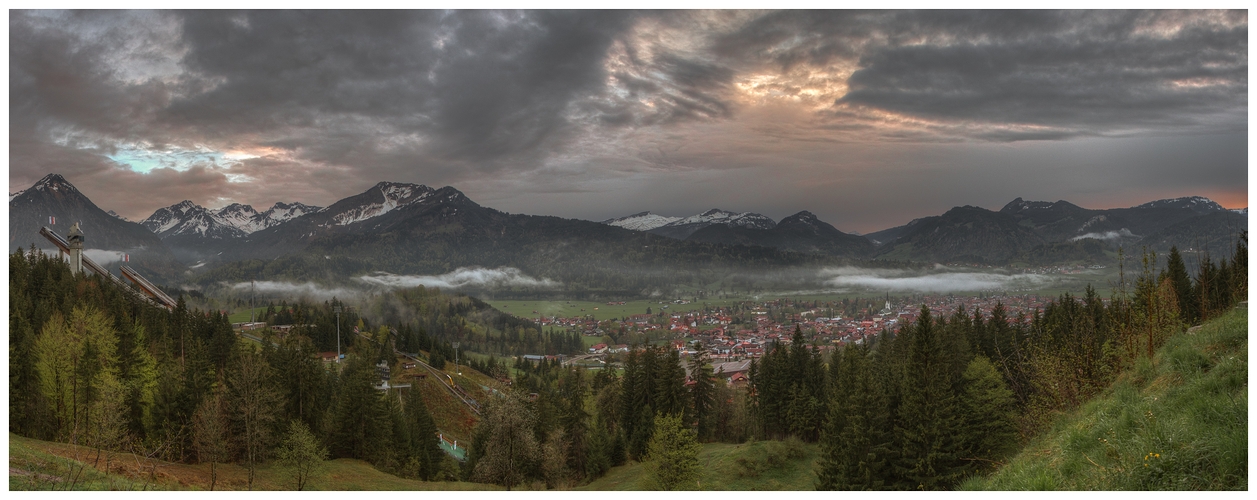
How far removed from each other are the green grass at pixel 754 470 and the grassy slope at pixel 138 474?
35.8 ft

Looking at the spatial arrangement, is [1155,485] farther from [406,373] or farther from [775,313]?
[775,313]

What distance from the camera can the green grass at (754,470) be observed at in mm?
27016

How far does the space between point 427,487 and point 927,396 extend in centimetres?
1987

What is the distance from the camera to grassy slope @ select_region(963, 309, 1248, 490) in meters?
5.64

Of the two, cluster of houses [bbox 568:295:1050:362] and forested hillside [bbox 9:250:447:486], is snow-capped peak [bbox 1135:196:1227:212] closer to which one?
cluster of houses [bbox 568:295:1050:362]

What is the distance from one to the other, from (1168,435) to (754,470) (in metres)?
24.6

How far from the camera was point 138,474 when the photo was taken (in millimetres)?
12867

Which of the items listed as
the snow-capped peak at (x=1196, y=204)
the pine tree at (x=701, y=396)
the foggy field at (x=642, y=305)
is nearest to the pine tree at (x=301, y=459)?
the pine tree at (x=701, y=396)

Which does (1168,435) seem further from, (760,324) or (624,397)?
(760,324)

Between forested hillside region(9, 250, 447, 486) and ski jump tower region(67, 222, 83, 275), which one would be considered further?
ski jump tower region(67, 222, 83, 275)

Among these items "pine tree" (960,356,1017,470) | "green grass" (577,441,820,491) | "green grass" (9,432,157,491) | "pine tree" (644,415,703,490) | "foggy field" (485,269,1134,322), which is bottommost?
"foggy field" (485,269,1134,322)

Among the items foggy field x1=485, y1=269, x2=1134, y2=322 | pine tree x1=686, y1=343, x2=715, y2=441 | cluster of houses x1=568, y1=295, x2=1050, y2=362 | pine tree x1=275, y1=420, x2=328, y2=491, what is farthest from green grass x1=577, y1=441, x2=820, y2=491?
foggy field x1=485, y1=269, x2=1134, y2=322

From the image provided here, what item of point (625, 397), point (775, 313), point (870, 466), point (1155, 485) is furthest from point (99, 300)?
point (775, 313)

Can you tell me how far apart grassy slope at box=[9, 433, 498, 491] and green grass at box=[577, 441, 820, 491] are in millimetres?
10925
